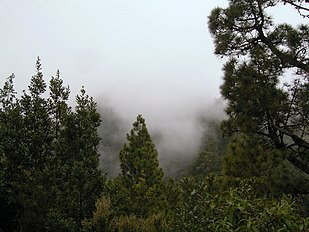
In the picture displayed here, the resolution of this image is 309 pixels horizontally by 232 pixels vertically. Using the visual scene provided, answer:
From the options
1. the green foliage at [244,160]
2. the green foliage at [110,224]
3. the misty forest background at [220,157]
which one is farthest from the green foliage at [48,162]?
the green foliage at [244,160]

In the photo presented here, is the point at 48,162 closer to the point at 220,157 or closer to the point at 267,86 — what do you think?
the point at 220,157

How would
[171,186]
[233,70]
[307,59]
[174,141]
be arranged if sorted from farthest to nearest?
[174,141] < [171,186] < [233,70] < [307,59]

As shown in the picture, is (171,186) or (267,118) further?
(171,186)

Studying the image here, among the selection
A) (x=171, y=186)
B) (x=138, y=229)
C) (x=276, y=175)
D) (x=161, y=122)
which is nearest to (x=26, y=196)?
(x=138, y=229)

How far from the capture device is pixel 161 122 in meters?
79.9

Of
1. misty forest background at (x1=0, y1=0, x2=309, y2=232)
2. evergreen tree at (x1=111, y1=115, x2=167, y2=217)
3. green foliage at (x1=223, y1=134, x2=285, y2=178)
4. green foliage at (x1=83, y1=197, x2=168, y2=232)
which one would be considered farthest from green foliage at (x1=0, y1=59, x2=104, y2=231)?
evergreen tree at (x1=111, y1=115, x2=167, y2=217)

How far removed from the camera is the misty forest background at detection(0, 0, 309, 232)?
390cm

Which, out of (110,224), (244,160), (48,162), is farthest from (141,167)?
(110,224)

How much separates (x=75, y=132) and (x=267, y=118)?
508 centimetres

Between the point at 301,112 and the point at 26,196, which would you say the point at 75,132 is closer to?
the point at 26,196

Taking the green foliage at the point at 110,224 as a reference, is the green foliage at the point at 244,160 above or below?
above

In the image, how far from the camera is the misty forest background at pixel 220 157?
3901mm

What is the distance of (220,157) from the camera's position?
9391mm

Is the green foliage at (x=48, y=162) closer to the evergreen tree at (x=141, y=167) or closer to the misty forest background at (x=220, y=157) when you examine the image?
the misty forest background at (x=220, y=157)
